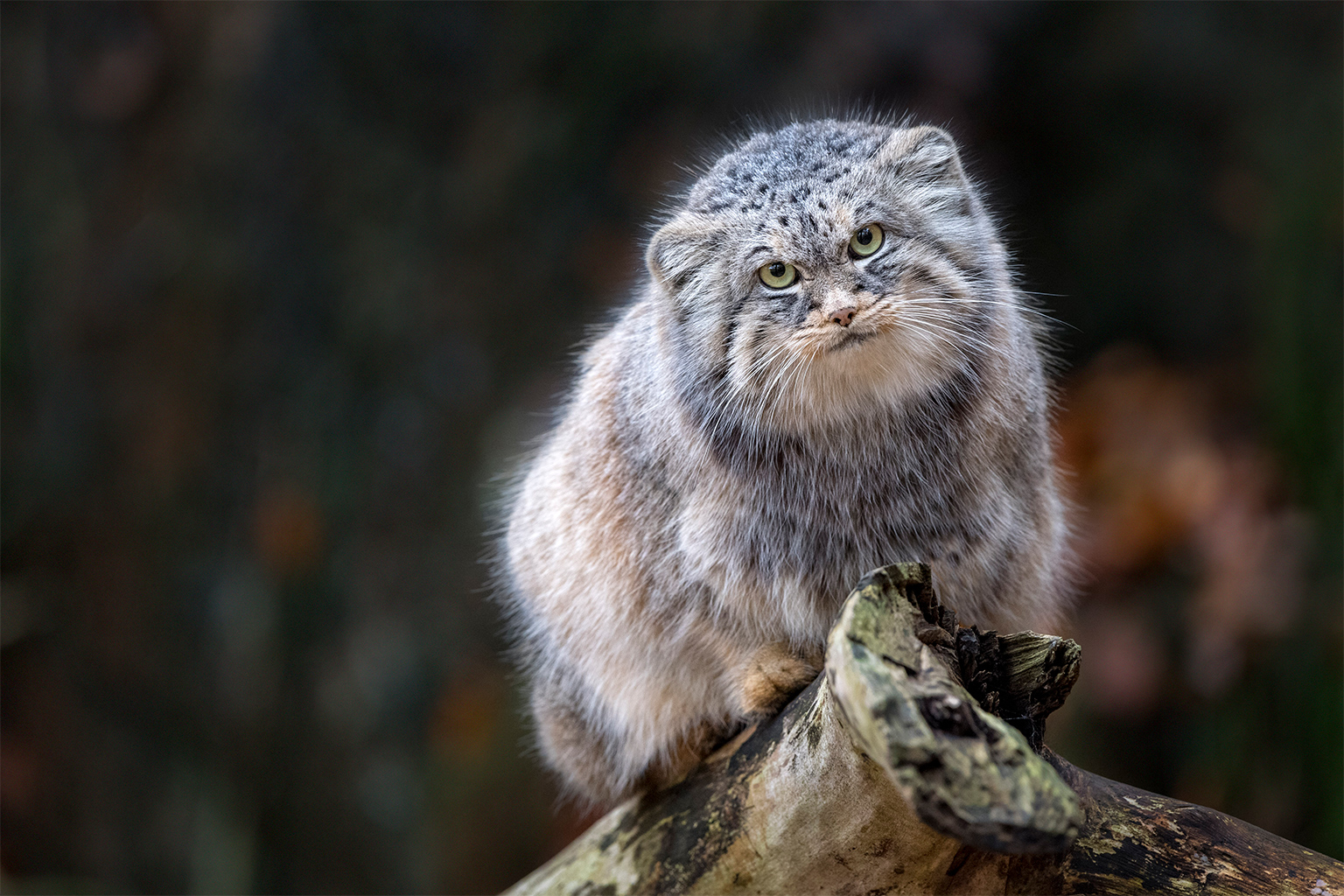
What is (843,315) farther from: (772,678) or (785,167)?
(772,678)

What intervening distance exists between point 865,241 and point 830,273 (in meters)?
0.20

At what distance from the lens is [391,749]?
736cm

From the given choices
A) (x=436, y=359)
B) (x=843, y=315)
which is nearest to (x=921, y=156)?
(x=843, y=315)

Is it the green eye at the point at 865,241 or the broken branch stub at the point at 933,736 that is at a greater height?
the green eye at the point at 865,241

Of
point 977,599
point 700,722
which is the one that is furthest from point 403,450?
point 977,599

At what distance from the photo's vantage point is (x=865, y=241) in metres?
3.30

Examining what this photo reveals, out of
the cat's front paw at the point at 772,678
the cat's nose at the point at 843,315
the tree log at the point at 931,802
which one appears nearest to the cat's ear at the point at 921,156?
the cat's nose at the point at 843,315

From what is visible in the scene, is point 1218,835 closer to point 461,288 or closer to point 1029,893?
point 1029,893

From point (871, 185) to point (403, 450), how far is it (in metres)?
4.99

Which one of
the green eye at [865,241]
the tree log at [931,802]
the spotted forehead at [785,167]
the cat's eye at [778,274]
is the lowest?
the tree log at [931,802]

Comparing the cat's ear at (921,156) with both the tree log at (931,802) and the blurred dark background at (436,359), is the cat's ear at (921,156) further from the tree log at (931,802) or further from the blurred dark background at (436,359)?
the blurred dark background at (436,359)

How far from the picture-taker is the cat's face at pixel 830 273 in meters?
3.19

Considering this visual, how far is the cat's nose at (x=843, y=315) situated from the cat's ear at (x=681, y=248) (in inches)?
22.2

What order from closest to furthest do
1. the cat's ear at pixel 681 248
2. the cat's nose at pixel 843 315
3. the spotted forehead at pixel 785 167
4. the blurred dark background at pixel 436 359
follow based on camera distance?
the cat's nose at pixel 843 315, the spotted forehead at pixel 785 167, the cat's ear at pixel 681 248, the blurred dark background at pixel 436 359
